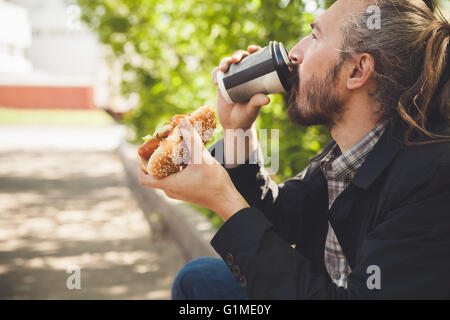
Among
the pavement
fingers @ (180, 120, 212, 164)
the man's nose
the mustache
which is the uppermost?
the man's nose

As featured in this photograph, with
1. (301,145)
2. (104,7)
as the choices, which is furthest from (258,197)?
(104,7)

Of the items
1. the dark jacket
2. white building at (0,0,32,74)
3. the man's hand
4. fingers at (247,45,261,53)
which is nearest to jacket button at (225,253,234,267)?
the dark jacket

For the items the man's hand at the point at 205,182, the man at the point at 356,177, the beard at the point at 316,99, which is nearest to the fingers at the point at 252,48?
the man at the point at 356,177

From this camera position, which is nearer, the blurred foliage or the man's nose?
the man's nose

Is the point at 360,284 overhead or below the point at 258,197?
below

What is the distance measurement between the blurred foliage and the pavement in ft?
4.75

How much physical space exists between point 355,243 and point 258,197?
55 cm

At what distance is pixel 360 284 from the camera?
1.28 m

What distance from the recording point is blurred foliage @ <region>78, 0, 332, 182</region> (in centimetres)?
318

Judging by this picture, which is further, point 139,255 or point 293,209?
point 139,255

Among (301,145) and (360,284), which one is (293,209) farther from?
(301,145)

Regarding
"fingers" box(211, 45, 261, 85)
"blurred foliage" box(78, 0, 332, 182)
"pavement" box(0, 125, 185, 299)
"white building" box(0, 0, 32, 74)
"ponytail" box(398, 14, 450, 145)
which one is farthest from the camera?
"white building" box(0, 0, 32, 74)

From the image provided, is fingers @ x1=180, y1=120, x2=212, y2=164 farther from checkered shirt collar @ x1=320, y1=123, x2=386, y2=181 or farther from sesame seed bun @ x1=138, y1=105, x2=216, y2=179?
checkered shirt collar @ x1=320, y1=123, x2=386, y2=181

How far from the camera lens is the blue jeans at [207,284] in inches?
73.8
